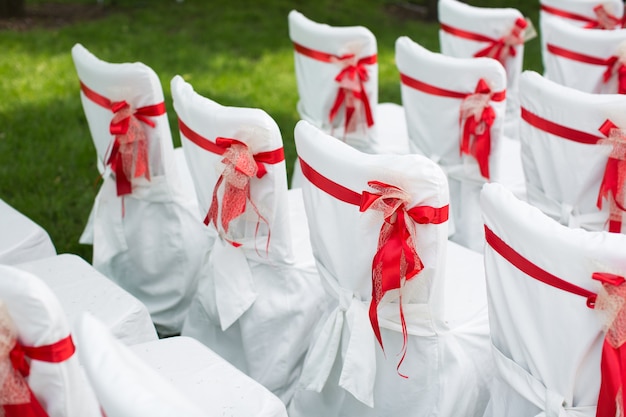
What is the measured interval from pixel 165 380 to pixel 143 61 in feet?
16.2

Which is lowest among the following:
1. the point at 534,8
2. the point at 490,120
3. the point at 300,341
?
the point at 534,8

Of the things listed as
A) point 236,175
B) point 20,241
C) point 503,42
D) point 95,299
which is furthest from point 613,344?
point 503,42

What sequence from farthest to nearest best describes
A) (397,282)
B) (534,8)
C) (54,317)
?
→ (534,8)
(397,282)
(54,317)

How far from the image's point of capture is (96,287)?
2660 mm

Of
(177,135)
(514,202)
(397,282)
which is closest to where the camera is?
(514,202)

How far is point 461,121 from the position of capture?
333 centimetres

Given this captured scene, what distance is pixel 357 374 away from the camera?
248 cm

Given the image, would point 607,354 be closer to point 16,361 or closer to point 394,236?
point 394,236

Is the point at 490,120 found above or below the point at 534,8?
above

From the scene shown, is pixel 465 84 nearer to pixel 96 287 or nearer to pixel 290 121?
pixel 96 287

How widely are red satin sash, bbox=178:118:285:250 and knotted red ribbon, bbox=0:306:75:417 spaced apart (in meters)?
0.87

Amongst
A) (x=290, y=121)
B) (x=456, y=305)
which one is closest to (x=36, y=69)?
(x=290, y=121)

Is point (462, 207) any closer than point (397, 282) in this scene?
No

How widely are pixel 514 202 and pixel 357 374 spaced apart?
82cm
